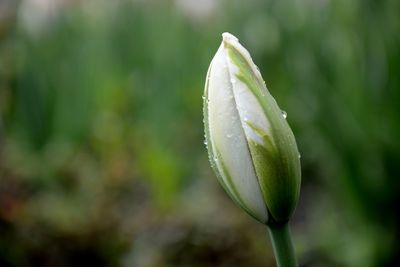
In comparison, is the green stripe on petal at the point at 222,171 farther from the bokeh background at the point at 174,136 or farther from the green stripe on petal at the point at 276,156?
the bokeh background at the point at 174,136

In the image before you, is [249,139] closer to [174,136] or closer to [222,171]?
[222,171]

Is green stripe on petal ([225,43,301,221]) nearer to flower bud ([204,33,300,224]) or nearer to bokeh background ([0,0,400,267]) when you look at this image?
flower bud ([204,33,300,224])

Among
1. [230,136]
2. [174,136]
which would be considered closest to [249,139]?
[230,136]

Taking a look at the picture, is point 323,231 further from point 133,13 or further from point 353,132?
point 133,13

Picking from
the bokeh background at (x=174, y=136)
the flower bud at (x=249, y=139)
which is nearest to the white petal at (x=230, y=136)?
the flower bud at (x=249, y=139)

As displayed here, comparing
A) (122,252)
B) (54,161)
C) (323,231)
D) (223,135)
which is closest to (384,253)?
(323,231)

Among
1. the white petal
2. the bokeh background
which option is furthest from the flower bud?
the bokeh background
